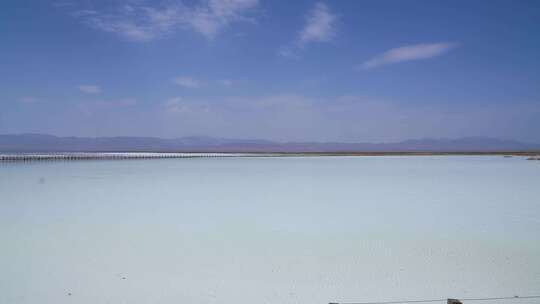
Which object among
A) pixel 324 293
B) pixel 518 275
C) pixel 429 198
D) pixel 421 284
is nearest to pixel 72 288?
pixel 324 293

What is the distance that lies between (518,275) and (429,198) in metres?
6.07

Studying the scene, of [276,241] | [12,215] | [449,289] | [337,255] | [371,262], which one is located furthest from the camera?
[12,215]

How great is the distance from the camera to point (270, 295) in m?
3.40

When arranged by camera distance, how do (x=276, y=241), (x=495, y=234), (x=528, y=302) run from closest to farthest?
(x=528, y=302), (x=276, y=241), (x=495, y=234)

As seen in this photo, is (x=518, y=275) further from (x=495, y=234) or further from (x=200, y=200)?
(x=200, y=200)

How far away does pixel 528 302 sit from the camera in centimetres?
323

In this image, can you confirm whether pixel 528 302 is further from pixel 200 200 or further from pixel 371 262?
pixel 200 200

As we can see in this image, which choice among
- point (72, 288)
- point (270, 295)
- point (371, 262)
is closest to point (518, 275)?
point (371, 262)

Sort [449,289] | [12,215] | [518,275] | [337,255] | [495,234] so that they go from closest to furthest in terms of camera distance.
Answer: [449,289]
[518,275]
[337,255]
[495,234]
[12,215]

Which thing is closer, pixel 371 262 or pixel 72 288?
pixel 72 288

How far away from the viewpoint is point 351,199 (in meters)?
9.55

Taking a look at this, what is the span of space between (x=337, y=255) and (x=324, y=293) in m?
1.24

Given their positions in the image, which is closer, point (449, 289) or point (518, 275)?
point (449, 289)

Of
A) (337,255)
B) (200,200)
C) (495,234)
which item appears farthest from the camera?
(200,200)
